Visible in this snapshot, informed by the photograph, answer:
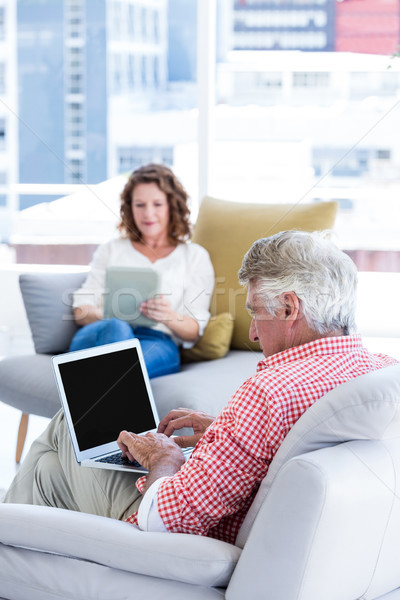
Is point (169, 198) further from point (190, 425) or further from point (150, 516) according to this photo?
point (150, 516)

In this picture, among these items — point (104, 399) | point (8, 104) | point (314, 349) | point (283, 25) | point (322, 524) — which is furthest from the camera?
point (8, 104)

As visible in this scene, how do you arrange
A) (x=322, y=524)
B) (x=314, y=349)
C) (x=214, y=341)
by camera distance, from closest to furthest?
1. (x=322, y=524)
2. (x=314, y=349)
3. (x=214, y=341)

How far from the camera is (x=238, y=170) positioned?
14.2ft

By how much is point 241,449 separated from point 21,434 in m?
1.65

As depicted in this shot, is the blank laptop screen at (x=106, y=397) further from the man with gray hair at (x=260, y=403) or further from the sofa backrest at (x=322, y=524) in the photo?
the sofa backrest at (x=322, y=524)

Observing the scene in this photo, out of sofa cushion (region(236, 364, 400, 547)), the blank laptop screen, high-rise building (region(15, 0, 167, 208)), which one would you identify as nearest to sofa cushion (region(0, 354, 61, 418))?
the blank laptop screen

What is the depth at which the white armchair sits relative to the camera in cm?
108

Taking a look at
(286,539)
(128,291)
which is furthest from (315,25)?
(286,539)

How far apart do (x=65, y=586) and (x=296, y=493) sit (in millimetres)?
408

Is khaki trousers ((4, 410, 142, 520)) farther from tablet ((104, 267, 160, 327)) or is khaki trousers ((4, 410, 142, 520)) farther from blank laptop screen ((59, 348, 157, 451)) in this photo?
tablet ((104, 267, 160, 327))

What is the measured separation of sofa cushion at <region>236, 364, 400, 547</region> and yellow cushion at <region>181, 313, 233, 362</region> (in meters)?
1.53

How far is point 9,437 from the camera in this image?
3059 mm

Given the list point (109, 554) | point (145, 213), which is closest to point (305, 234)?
point (109, 554)

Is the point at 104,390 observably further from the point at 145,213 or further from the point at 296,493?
the point at 145,213
